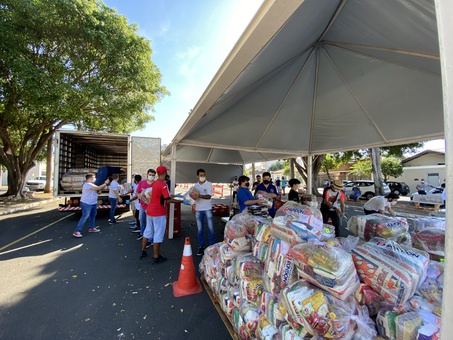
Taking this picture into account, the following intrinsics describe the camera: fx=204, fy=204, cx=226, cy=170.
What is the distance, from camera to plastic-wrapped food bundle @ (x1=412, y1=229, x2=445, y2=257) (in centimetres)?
A: 194

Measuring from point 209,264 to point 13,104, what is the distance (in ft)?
40.3

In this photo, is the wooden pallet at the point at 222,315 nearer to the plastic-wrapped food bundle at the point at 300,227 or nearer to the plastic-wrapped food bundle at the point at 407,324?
the plastic-wrapped food bundle at the point at 300,227

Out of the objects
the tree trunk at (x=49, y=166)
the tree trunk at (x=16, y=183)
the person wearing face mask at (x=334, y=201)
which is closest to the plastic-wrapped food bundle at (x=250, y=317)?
the person wearing face mask at (x=334, y=201)

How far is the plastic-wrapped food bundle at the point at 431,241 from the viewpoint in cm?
194

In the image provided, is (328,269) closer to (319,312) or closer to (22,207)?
(319,312)

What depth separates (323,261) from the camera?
142 centimetres

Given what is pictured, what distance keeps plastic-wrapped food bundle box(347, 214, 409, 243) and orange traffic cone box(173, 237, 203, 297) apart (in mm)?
2234

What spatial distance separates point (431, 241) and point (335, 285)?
1.42 meters

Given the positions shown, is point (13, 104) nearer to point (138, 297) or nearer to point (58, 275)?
point (58, 275)

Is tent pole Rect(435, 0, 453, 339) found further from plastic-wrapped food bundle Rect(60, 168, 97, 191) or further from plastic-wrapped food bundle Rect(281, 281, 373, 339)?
plastic-wrapped food bundle Rect(60, 168, 97, 191)

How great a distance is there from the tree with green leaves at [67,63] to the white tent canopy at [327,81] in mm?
7044

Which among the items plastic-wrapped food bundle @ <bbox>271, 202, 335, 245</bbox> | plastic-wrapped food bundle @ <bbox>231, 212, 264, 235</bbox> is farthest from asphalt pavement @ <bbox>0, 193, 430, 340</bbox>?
plastic-wrapped food bundle @ <bbox>271, 202, 335, 245</bbox>

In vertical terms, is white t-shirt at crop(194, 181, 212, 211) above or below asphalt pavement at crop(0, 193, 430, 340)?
above

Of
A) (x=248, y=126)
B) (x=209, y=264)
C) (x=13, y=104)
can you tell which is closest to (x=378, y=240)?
(x=209, y=264)
